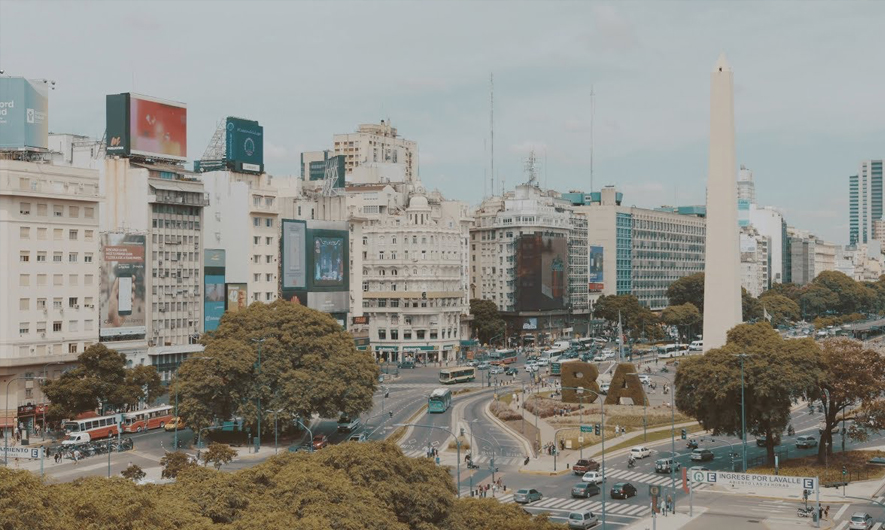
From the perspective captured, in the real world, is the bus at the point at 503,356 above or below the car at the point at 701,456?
above

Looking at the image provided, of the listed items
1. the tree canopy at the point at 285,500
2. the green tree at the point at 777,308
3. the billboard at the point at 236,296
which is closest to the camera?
the tree canopy at the point at 285,500

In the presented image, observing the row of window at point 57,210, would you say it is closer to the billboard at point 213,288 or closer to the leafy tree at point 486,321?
the billboard at point 213,288

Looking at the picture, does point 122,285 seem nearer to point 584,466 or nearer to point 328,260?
point 328,260

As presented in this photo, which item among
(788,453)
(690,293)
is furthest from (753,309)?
(788,453)

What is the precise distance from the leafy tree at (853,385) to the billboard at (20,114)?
65208 mm

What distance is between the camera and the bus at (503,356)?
139462 millimetres

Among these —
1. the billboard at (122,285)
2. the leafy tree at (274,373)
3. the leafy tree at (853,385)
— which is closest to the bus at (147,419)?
the leafy tree at (274,373)

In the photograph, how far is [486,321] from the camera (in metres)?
159

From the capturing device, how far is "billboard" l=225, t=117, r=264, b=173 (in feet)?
387

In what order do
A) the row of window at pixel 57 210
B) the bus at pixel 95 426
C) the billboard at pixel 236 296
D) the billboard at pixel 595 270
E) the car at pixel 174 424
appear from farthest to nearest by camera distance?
1. the billboard at pixel 595 270
2. the billboard at pixel 236 296
3. the row of window at pixel 57 210
4. the car at pixel 174 424
5. the bus at pixel 95 426

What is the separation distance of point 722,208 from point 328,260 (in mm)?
56129

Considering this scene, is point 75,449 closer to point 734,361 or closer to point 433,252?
point 734,361

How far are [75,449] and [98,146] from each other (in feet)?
144

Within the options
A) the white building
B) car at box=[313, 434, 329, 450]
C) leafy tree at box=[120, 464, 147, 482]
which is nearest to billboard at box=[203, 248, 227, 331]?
the white building
